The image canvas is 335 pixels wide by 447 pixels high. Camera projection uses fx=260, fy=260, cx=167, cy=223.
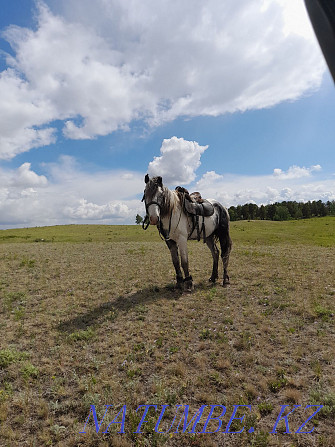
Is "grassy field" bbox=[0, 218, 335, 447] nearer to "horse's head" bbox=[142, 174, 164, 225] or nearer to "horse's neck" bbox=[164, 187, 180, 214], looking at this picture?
"horse's head" bbox=[142, 174, 164, 225]

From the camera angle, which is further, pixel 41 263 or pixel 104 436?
pixel 41 263

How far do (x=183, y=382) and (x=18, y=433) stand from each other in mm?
2663

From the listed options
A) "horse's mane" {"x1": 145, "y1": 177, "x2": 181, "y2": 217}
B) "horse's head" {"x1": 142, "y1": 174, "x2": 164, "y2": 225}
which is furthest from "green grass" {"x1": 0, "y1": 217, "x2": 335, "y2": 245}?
"horse's head" {"x1": 142, "y1": 174, "x2": 164, "y2": 225}

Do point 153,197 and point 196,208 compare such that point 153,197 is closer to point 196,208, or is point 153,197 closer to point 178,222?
point 178,222

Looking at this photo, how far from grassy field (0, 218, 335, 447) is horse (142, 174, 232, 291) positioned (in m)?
1.38

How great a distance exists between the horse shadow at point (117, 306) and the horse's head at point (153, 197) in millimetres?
2938

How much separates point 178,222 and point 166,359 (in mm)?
4526

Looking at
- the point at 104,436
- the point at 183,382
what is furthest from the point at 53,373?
the point at 183,382

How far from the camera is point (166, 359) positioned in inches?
217

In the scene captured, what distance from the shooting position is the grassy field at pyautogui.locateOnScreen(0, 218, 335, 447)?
385 cm

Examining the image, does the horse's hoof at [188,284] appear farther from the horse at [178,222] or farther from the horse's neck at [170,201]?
the horse's neck at [170,201]

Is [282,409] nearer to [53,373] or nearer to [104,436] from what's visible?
[104,436]

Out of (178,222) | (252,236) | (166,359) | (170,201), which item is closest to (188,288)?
(178,222)

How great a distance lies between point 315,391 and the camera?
4.29 metres
